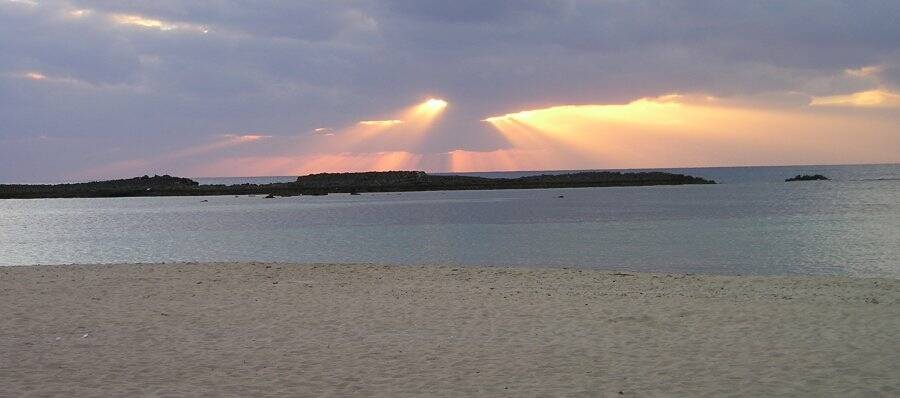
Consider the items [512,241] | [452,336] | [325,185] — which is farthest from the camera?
[325,185]

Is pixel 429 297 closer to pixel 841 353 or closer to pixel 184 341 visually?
pixel 184 341

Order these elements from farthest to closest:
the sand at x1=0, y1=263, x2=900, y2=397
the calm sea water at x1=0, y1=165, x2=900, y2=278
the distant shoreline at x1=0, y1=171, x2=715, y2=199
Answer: the distant shoreline at x1=0, y1=171, x2=715, y2=199
the calm sea water at x1=0, y1=165, x2=900, y2=278
the sand at x1=0, y1=263, x2=900, y2=397

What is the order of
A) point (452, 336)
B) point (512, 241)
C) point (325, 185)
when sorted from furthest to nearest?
1. point (325, 185)
2. point (512, 241)
3. point (452, 336)

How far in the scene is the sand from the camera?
364 inches

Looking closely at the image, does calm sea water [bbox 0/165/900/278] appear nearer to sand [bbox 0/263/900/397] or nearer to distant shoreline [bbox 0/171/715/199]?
sand [bbox 0/263/900/397]

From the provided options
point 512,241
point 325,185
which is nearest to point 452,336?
point 512,241

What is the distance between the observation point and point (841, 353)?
10.6 metres

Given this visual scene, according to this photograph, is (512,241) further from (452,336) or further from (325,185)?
(325,185)

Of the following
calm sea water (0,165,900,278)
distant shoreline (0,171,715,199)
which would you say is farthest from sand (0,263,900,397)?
distant shoreline (0,171,715,199)

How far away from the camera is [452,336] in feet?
40.2

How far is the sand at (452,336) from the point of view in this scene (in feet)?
30.4

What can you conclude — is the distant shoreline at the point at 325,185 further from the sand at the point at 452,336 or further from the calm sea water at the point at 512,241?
the sand at the point at 452,336

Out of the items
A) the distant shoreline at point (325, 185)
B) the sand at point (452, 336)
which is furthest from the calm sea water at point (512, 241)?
the distant shoreline at point (325, 185)

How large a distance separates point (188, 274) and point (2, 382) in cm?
1171
